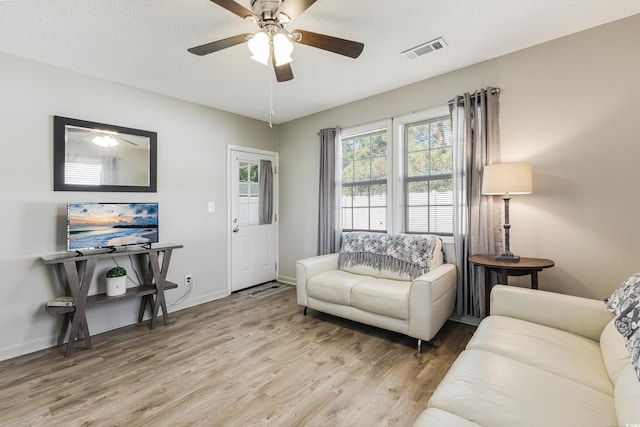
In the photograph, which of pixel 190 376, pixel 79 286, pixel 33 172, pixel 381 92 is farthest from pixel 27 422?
pixel 381 92

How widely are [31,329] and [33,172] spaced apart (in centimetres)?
140

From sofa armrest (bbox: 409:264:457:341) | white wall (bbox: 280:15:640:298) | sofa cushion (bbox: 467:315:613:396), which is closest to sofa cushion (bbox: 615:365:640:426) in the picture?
sofa cushion (bbox: 467:315:613:396)

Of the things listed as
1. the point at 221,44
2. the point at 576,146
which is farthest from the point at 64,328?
the point at 576,146

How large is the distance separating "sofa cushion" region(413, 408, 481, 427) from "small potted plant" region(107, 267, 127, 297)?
2944mm

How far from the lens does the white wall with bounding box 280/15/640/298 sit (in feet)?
7.23

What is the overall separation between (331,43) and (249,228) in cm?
309

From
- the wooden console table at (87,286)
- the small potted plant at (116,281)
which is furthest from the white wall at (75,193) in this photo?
the small potted plant at (116,281)

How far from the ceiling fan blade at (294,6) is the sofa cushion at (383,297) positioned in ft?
7.32

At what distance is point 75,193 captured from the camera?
2.80 m

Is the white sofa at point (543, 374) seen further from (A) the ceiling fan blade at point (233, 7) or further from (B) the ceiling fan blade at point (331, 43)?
(A) the ceiling fan blade at point (233, 7)

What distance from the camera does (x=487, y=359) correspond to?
4.72 feet

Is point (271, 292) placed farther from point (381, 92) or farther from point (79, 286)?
point (381, 92)

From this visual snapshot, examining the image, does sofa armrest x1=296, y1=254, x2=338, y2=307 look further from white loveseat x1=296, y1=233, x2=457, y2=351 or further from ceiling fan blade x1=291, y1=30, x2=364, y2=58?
ceiling fan blade x1=291, y1=30, x2=364, y2=58

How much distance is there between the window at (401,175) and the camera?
10.5ft
